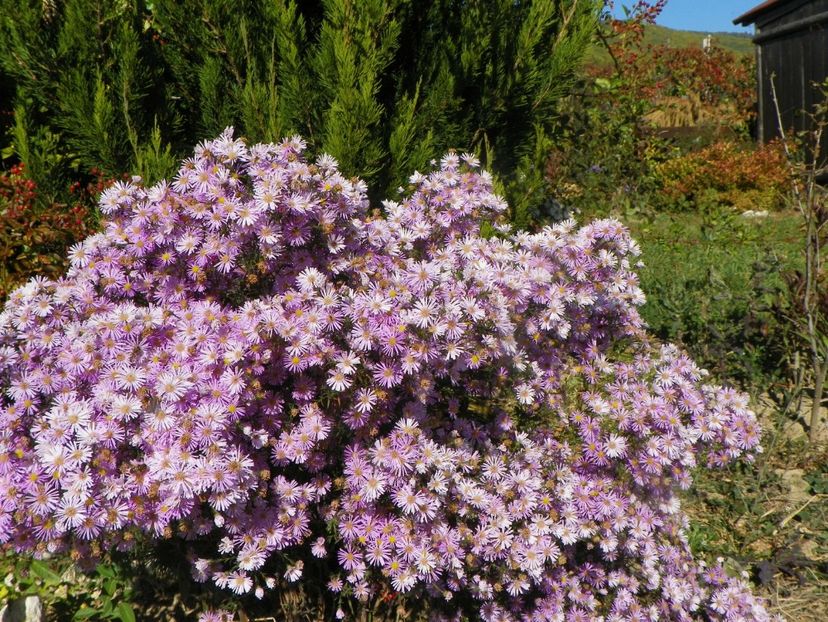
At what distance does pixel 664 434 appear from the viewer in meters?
2.17

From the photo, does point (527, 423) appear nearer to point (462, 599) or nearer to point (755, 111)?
point (462, 599)

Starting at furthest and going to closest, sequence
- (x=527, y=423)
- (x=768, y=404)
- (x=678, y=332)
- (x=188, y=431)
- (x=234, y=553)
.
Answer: (x=678, y=332) < (x=768, y=404) < (x=527, y=423) < (x=234, y=553) < (x=188, y=431)

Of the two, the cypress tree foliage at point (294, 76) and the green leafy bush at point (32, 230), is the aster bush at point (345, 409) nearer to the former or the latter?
the cypress tree foliage at point (294, 76)

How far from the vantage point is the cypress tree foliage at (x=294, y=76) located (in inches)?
122

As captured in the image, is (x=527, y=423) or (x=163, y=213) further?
(x=527, y=423)

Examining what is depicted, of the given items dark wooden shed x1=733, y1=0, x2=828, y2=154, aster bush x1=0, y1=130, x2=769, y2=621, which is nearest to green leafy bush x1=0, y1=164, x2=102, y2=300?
aster bush x1=0, y1=130, x2=769, y2=621

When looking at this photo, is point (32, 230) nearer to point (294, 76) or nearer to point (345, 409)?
point (294, 76)

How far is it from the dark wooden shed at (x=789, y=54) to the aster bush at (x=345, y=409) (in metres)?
9.76

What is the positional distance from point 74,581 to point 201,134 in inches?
89.5

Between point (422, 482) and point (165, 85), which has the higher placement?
point (165, 85)

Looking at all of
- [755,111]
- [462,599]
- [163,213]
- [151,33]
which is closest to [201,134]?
[151,33]

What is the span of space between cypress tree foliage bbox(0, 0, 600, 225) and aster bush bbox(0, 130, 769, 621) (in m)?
1.09

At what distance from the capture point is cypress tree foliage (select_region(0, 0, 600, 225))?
3.10 meters

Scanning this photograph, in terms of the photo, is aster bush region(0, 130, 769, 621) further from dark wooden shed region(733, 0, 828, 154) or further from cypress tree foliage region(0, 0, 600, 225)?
dark wooden shed region(733, 0, 828, 154)
